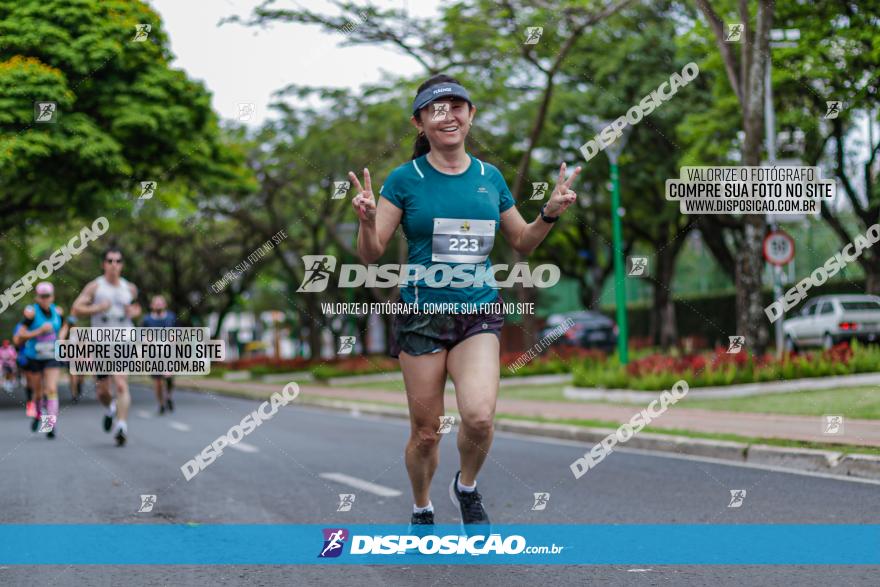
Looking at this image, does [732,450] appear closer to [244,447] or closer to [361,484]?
[361,484]

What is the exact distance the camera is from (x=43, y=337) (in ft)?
45.4

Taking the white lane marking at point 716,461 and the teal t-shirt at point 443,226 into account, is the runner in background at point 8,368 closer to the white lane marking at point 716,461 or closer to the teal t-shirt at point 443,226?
the white lane marking at point 716,461

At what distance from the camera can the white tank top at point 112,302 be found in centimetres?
1159

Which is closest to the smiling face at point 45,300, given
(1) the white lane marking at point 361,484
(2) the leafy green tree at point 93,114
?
(2) the leafy green tree at point 93,114

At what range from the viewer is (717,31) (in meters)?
16.2

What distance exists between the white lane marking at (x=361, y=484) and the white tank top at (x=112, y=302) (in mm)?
3575

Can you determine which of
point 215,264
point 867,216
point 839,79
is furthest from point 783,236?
point 215,264

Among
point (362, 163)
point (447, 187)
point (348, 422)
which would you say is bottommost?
point (348, 422)

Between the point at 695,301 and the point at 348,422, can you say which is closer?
the point at 348,422

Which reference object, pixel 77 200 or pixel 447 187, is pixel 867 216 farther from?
pixel 447 187

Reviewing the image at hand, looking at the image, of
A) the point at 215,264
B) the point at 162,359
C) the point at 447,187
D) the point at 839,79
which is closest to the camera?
the point at 447,187

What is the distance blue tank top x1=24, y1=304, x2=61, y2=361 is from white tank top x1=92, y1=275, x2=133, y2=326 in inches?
80.1

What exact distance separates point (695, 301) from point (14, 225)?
23.3 meters

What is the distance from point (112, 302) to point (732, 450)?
20.7 feet
